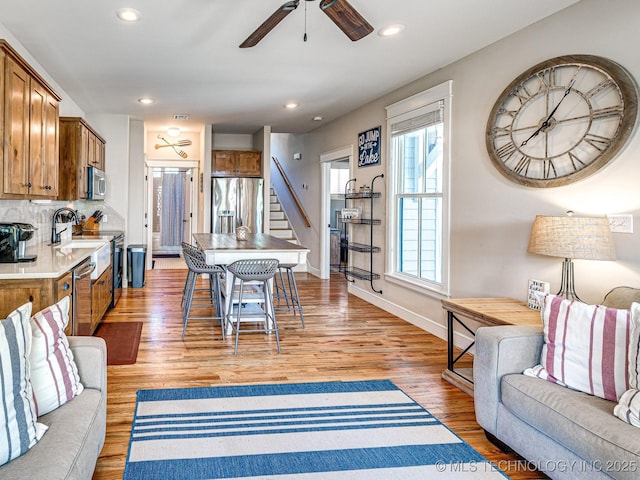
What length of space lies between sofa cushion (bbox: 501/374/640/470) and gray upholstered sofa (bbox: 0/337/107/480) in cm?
182

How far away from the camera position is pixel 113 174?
280 inches

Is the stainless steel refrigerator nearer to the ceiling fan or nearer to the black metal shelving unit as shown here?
the black metal shelving unit

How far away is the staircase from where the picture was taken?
9.54 m

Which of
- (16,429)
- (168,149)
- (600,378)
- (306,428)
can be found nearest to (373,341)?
(306,428)

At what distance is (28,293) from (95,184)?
354 centimetres

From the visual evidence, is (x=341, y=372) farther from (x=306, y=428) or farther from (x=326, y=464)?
(x=326, y=464)

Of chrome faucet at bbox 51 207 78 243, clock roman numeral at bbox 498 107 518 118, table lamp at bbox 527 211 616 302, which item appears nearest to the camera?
table lamp at bbox 527 211 616 302

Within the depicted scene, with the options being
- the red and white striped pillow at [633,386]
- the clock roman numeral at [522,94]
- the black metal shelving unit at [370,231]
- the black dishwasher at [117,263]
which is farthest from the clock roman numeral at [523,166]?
the black dishwasher at [117,263]

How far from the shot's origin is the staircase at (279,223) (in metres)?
9.54

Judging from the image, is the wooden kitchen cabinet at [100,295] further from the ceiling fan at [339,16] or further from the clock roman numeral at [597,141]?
the clock roman numeral at [597,141]

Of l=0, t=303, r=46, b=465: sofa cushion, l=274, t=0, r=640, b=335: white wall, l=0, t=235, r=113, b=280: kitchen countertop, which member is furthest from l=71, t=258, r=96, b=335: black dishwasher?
l=274, t=0, r=640, b=335: white wall

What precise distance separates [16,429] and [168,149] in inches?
313

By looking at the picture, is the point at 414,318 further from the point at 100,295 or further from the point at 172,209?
the point at 172,209

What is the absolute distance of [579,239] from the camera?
2.56 m
